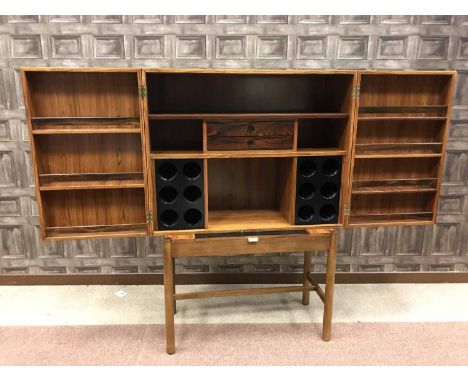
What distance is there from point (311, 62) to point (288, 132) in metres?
0.74

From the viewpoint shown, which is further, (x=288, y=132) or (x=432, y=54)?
(x=432, y=54)

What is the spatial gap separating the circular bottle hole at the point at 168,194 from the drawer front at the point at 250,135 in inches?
12.6

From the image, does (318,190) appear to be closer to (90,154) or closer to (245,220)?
(245,220)

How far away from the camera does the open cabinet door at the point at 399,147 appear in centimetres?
214

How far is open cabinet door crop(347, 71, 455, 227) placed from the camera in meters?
2.14

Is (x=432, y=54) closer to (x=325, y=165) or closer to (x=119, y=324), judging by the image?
(x=325, y=165)

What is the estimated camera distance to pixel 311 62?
2.53 metres

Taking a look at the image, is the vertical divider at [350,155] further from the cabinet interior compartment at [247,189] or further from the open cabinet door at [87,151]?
the open cabinet door at [87,151]

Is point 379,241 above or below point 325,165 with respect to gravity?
below

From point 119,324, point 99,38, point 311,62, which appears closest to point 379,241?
point 311,62

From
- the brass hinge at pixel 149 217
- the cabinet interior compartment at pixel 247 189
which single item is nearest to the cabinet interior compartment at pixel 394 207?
the cabinet interior compartment at pixel 247 189

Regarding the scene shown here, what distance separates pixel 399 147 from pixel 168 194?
53.8 inches

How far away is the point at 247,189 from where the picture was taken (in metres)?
2.40

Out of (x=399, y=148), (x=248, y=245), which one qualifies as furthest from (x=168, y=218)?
(x=399, y=148)
